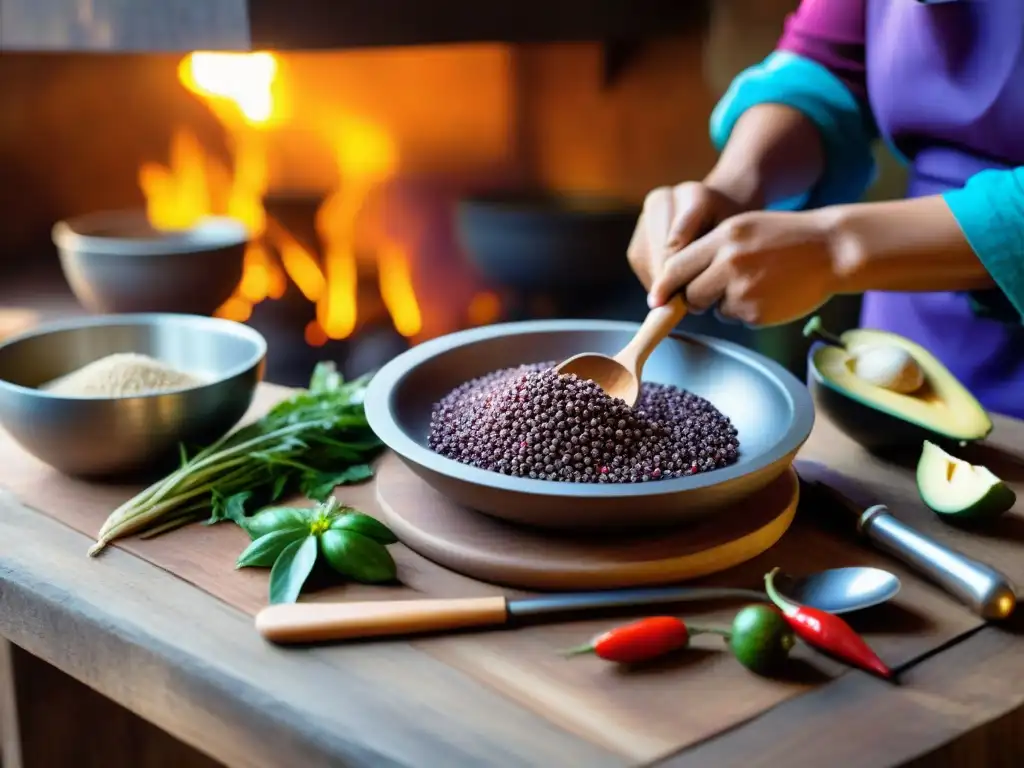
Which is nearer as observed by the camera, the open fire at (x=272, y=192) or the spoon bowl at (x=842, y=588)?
the spoon bowl at (x=842, y=588)

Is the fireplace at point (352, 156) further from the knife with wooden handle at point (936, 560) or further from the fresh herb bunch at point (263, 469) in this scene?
the knife with wooden handle at point (936, 560)

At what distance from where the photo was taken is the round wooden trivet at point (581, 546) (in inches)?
32.4

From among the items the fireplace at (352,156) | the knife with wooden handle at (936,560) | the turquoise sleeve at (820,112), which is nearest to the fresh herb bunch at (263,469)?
the knife with wooden handle at (936,560)

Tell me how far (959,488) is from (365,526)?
503mm

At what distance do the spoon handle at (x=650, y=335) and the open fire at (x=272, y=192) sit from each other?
123 cm

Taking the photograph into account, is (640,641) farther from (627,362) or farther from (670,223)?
(670,223)

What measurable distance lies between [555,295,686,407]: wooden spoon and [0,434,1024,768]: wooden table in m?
0.36

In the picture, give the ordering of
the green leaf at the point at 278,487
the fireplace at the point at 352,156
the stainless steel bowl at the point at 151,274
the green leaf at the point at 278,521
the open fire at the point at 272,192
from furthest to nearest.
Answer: the open fire at the point at 272,192
the fireplace at the point at 352,156
the stainless steel bowl at the point at 151,274
the green leaf at the point at 278,487
the green leaf at the point at 278,521

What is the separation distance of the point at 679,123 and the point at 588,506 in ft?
5.81

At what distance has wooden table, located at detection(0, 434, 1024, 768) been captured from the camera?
657 mm

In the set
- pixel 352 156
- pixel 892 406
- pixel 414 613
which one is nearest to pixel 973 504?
pixel 892 406

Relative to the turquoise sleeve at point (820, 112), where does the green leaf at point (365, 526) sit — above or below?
below

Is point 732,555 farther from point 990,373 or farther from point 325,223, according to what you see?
point 325,223

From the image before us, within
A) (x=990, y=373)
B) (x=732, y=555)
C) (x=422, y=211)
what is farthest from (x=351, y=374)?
(x=732, y=555)
